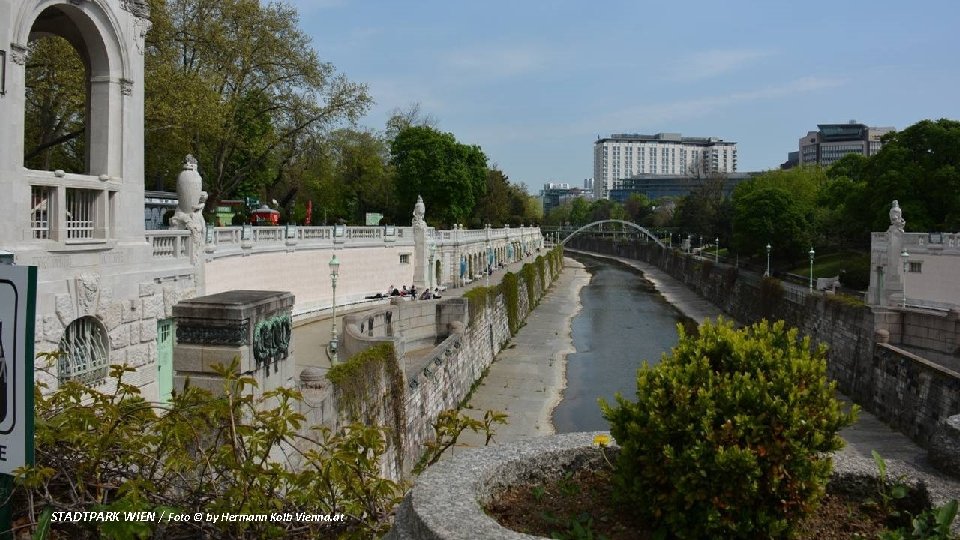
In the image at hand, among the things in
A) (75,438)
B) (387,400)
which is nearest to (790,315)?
(387,400)

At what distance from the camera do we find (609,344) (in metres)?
41.9

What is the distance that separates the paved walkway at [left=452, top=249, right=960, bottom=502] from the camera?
699 cm

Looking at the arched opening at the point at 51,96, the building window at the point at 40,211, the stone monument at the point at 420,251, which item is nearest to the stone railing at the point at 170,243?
the building window at the point at 40,211

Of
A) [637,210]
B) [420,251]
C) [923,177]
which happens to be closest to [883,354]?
[923,177]

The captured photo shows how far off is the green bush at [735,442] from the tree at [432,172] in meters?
56.2

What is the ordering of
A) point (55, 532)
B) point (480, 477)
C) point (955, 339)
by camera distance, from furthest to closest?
point (955, 339), point (480, 477), point (55, 532)

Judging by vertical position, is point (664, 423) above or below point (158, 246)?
below

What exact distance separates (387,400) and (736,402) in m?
11.0

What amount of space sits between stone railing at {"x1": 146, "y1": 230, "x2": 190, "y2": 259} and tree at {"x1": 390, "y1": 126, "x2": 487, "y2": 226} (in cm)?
4995

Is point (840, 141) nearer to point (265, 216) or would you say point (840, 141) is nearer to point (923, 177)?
point (923, 177)

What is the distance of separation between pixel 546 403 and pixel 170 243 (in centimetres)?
1835

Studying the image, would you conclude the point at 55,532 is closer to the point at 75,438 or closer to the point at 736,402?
the point at 75,438

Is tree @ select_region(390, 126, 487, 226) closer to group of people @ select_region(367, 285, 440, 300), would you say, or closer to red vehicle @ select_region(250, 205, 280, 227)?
red vehicle @ select_region(250, 205, 280, 227)

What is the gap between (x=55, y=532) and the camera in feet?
16.8
